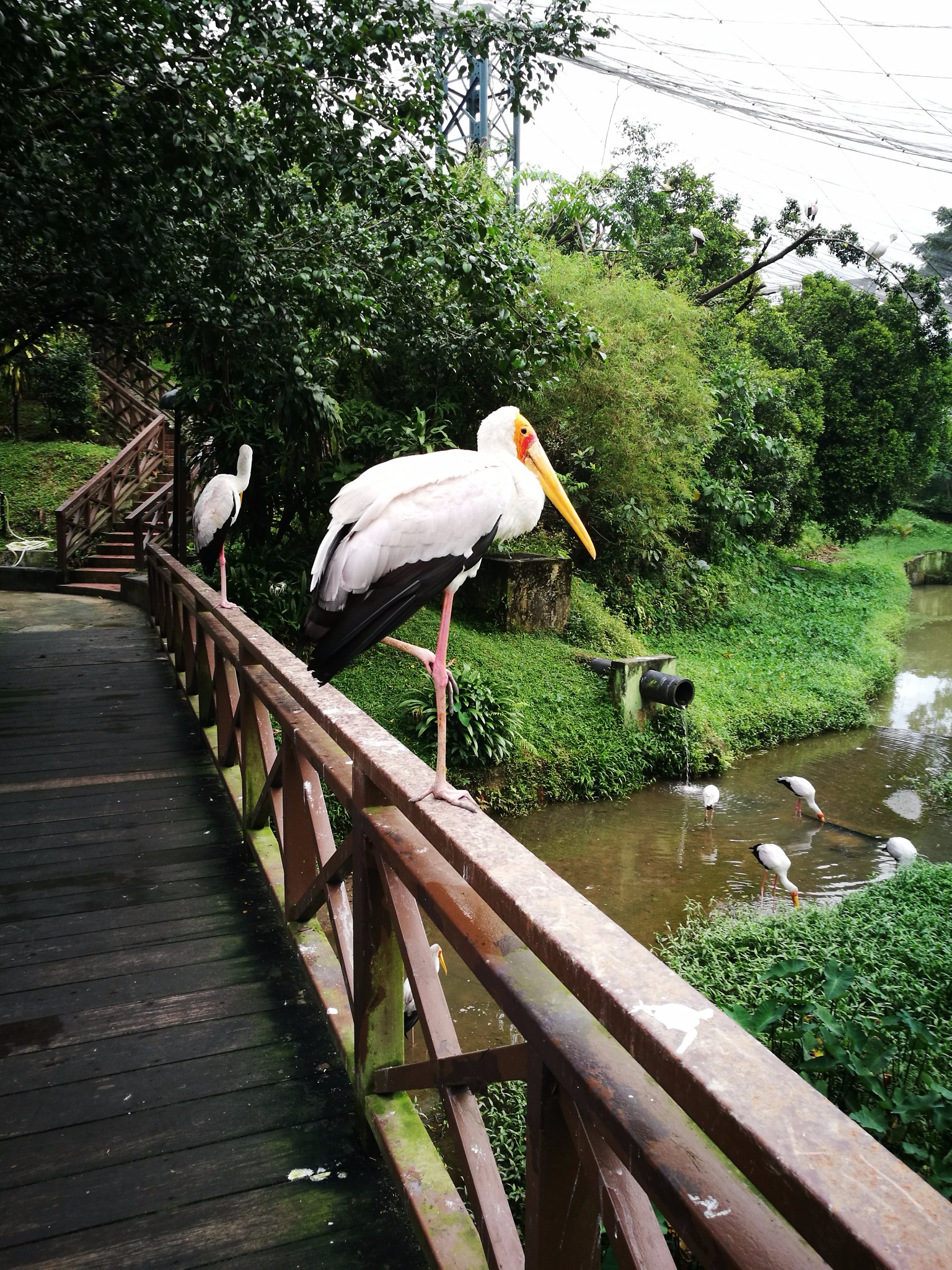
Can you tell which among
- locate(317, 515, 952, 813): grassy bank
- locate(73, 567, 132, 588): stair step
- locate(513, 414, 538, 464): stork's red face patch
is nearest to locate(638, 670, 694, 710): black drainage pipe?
locate(317, 515, 952, 813): grassy bank

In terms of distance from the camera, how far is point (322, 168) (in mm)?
4742

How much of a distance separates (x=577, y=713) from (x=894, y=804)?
3.17 meters

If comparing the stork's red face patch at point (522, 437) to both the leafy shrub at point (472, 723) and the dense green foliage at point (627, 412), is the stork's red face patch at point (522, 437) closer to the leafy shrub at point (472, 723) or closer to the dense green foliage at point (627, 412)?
the leafy shrub at point (472, 723)

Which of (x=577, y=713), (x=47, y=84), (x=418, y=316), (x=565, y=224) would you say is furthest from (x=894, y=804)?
(x=565, y=224)

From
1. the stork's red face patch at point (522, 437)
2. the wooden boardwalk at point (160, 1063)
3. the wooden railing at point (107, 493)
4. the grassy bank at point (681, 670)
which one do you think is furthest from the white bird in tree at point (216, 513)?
the wooden railing at point (107, 493)

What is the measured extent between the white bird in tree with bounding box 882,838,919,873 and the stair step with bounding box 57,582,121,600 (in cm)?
995

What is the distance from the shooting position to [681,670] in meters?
10.9

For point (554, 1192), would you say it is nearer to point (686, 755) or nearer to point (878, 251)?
point (686, 755)

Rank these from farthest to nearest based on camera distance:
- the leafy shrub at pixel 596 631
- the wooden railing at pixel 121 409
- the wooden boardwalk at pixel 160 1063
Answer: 1. the wooden railing at pixel 121 409
2. the leafy shrub at pixel 596 631
3. the wooden boardwalk at pixel 160 1063

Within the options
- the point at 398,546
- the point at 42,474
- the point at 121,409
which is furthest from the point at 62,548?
the point at 398,546

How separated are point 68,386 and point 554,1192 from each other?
17994 millimetres

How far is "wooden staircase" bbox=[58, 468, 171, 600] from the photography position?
12.0 metres

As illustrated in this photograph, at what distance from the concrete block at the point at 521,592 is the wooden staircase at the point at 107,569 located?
5.35 metres

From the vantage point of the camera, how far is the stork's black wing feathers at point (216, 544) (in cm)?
669
